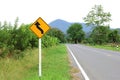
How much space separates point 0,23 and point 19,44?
148 inches

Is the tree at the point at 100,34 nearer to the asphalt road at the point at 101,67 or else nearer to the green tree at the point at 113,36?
the green tree at the point at 113,36

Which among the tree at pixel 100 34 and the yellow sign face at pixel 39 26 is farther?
the tree at pixel 100 34

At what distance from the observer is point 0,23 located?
2212 cm

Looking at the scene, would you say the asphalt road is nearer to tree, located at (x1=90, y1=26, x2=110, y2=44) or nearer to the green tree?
the green tree

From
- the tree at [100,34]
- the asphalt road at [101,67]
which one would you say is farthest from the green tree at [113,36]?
the asphalt road at [101,67]

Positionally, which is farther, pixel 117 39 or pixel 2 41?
pixel 117 39

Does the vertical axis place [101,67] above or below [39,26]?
below

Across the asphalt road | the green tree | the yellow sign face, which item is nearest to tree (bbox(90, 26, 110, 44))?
the green tree

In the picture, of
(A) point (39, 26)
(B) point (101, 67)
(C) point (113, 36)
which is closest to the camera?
(A) point (39, 26)

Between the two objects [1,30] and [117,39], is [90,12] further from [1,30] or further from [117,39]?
[1,30]

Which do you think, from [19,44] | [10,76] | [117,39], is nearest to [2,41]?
[19,44]

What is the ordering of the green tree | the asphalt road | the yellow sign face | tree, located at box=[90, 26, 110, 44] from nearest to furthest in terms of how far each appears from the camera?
the yellow sign face < the asphalt road < the green tree < tree, located at box=[90, 26, 110, 44]

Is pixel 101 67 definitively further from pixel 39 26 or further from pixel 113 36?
pixel 113 36

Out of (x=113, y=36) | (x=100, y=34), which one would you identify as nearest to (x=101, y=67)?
(x=113, y=36)
